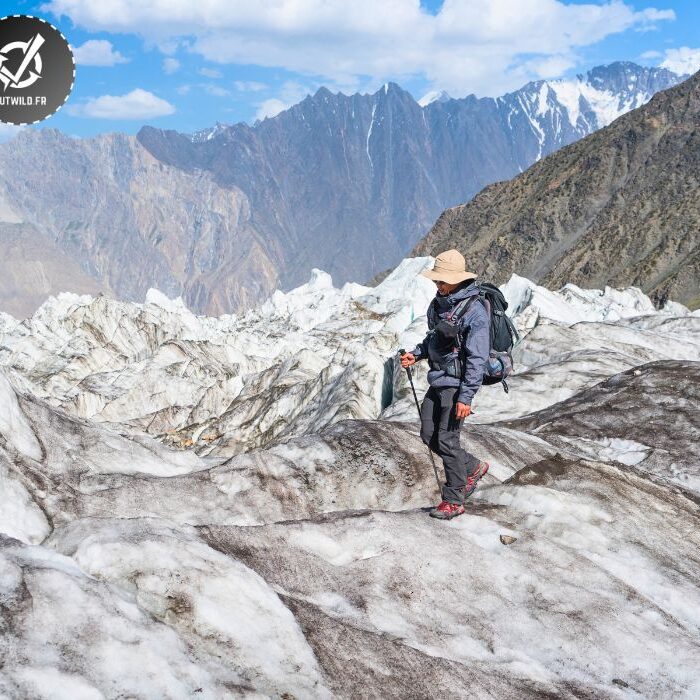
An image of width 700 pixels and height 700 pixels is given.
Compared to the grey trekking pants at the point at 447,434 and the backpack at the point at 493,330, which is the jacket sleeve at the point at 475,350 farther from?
the grey trekking pants at the point at 447,434

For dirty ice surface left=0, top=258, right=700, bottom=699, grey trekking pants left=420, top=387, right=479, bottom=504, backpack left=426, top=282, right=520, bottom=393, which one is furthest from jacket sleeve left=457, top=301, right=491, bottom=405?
dirty ice surface left=0, top=258, right=700, bottom=699

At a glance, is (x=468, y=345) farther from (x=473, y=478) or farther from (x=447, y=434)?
(x=473, y=478)

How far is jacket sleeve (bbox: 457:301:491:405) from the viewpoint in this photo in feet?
35.0

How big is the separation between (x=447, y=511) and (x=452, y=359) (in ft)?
7.78

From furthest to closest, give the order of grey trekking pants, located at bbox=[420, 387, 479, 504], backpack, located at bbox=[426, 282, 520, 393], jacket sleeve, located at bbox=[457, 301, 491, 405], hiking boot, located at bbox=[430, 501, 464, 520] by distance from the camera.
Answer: grey trekking pants, located at bbox=[420, 387, 479, 504] → hiking boot, located at bbox=[430, 501, 464, 520] → backpack, located at bbox=[426, 282, 520, 393] → jacket sleeve, located at bbox=[457, 301, 491, 405]

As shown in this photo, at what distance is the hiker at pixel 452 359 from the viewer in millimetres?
10758

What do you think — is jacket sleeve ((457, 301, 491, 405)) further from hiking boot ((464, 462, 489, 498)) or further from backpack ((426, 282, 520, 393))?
hiking boot ((464, 462, 489, 498))

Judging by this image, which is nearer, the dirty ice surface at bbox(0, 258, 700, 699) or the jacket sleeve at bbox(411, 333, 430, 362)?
the dirty ice surface at bbox(0, 258, 700, 699)

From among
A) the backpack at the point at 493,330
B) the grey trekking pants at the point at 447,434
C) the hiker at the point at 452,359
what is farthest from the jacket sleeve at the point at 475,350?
the grey trekking pants at the point at 447,434

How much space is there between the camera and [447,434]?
37.8ft

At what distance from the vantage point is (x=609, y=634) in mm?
8727

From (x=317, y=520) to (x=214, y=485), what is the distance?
303cm

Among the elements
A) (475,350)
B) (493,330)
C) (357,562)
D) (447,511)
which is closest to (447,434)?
(447,511)

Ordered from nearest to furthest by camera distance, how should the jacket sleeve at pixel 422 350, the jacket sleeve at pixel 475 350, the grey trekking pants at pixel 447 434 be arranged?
the jacket sleeve at pixel 475 350, the grey trekking pants at pixel 447 434, the jacket sleeve at pixel 422 350
